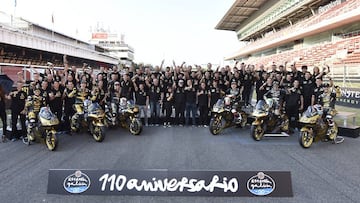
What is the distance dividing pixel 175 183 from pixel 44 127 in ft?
11.6

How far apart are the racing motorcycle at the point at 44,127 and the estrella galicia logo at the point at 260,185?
4.14m


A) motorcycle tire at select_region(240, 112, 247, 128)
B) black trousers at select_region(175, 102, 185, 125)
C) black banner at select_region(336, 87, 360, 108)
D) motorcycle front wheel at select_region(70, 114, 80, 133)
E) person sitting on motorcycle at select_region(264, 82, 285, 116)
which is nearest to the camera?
person sitting on motorcycle at select_region(264, 82, 285, 116)

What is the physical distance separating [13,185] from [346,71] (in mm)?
14260

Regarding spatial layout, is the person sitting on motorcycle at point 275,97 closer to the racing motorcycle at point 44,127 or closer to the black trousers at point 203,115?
the black trousers at point 203,115

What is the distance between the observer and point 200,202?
3361 mm

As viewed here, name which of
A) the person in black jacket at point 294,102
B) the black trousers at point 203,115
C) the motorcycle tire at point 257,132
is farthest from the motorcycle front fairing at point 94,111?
the person in black jacket at point 294,102

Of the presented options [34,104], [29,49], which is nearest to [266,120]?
[34,104]

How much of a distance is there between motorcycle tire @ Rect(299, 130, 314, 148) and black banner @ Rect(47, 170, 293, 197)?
270cm

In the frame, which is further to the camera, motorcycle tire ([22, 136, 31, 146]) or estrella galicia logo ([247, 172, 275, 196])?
motorcycle tire ([22, 136, 31, 146])

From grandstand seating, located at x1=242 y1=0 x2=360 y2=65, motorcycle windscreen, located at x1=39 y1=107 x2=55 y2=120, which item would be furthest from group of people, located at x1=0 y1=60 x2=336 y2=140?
grandstand seating, located at x1=242 y1=0 x2=360 y2=65

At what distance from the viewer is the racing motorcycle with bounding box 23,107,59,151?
218 inches

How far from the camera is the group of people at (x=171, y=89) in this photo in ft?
23.0

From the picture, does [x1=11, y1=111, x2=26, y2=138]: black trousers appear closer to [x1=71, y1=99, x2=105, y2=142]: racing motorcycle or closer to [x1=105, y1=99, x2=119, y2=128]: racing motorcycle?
[x1=71, y1=99, x2=105, y2=142]: racing motorcycle

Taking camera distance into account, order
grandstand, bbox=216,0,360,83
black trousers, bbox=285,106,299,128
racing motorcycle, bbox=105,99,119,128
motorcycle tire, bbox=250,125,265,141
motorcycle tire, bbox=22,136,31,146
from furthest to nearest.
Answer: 1. grandstand, bbox=216,0,360,83
2. black trousers, bbox=285,106,299,128
3. racing motorcycle, bbox=105,99,119,128
4. motorcycle tire, bbox=250,125,265,141
5. motorcycle tire, bbox=22,136,31,146
